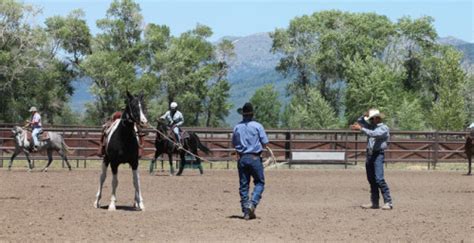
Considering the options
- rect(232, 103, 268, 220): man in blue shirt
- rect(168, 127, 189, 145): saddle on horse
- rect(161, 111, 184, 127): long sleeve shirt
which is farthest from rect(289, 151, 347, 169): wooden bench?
rect(232, 103, 268, 220): man in blue shirt

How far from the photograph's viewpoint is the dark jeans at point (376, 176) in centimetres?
1298

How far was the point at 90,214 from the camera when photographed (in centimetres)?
1120

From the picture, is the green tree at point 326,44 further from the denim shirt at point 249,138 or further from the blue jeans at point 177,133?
the denim shirt at point 249,138

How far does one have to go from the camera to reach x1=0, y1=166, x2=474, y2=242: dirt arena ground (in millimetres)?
9250

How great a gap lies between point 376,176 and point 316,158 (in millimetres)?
14740

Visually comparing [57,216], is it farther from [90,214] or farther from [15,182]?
[15,182]

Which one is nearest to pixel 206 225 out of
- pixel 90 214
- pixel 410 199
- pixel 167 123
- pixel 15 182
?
pixel 90 214

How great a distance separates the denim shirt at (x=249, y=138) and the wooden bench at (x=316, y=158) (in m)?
16.5

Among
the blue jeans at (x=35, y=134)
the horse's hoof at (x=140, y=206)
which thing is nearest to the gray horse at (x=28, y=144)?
the blue jeans at (x=35, y=134)

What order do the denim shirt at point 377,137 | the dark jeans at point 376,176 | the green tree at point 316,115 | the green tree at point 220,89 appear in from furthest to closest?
the green tree at point 220,89 < the green tree at point 316,115 < the dark jeans at point 376,176 < the denim shirt at point 377,137

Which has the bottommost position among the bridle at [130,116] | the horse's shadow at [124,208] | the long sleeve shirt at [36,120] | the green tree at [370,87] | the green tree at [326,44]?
the horse's shadow at [124,208]

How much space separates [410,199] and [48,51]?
54188 millimetres

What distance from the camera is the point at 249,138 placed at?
11.2m

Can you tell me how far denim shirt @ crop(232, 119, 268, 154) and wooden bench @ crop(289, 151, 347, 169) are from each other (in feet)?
54.1
